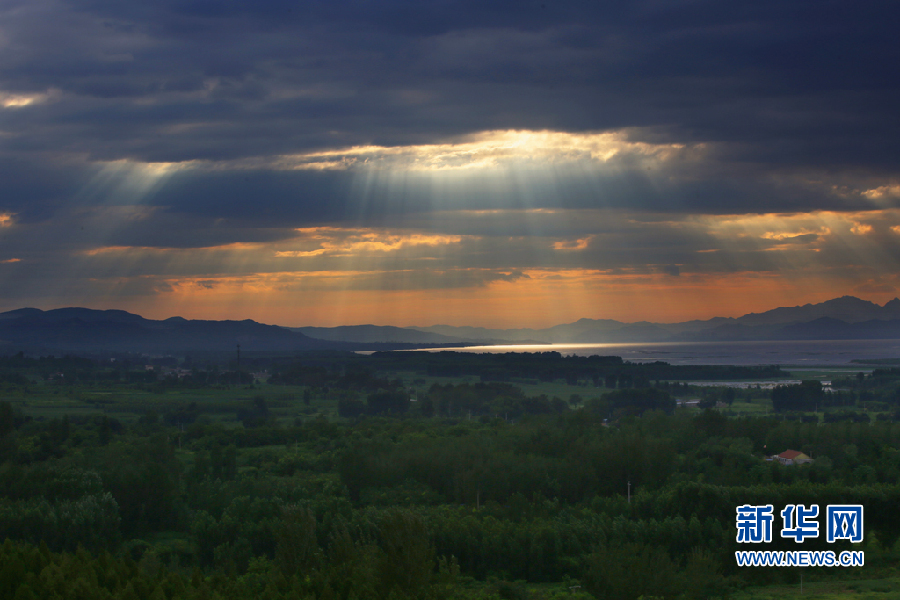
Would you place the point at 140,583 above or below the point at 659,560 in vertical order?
above

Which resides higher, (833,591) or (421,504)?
(833,591)

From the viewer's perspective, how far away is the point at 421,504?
4675 centimetres

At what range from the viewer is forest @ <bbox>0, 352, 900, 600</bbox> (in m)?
23.6

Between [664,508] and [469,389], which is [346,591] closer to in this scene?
[664,508]

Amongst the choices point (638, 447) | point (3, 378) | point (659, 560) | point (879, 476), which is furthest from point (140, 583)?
point (3, 378)

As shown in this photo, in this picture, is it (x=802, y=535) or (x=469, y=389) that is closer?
(x=802, y=535)

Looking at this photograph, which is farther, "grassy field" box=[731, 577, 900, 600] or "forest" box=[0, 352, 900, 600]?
"grassy field" box=[731, 577, 900, 600]

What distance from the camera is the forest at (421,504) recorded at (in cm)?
2361

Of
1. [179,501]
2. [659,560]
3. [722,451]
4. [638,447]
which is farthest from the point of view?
[722,451]

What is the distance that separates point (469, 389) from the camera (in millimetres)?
123375

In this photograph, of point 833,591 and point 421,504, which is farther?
point 421,504

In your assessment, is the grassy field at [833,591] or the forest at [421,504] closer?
the forest at [421,504]

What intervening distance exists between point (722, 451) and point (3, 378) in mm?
135307

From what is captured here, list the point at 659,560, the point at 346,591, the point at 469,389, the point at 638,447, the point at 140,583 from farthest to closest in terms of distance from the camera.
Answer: the point at 469,389, the point at 638,447, the point at 659,560, the point at 346,591, the point at 140,583
